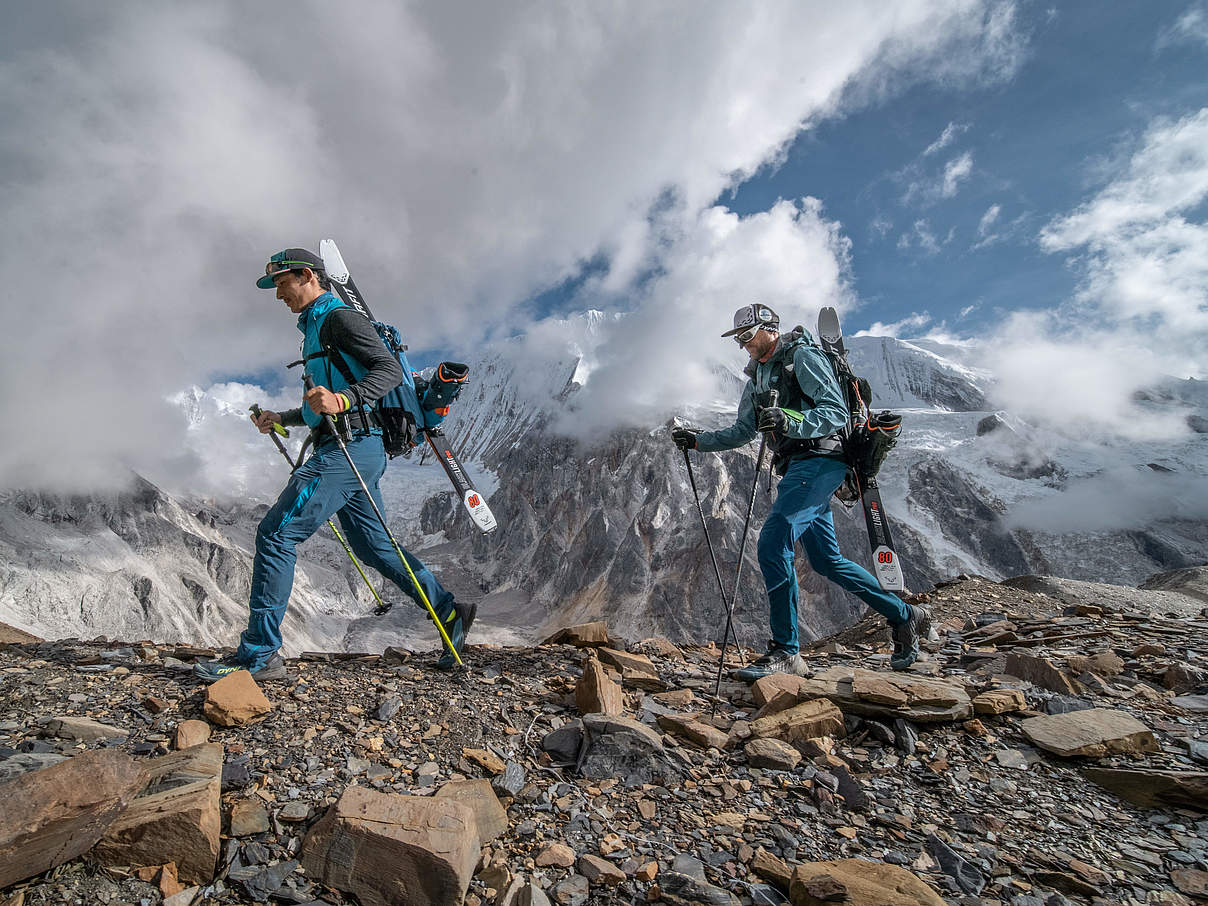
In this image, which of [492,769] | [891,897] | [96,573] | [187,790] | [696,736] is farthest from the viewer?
[96,573]

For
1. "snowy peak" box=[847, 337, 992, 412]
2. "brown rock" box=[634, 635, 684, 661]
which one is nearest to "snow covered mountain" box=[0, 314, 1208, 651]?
"snowy peak" box=[847, 337, 992, 412]

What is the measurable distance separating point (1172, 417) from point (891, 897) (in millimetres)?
162121

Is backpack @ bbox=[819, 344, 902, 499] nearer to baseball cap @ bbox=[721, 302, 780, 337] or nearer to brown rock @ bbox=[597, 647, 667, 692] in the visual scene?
baseball cap @ bbox=[721, 302, 780, 337]

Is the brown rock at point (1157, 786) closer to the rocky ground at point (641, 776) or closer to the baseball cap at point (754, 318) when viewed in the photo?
the rocky ground at point (641, 776)

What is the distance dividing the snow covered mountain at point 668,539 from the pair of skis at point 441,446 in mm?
64432

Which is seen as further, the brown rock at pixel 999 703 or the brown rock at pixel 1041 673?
the brown rock at pixel 1041 673

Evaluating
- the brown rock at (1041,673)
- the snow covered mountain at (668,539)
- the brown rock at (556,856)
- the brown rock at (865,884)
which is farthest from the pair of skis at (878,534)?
the snow covered mountain at (668,539)

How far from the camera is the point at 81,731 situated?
3652 millimetres

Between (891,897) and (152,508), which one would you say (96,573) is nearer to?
(152,508)

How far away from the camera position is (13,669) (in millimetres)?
4723

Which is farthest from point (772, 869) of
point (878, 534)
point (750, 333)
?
point (750, 333)

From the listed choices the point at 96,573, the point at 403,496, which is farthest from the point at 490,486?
the point at 96,573

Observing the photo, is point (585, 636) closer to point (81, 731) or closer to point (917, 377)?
point (81, 731)

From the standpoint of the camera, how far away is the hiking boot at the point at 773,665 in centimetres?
552
